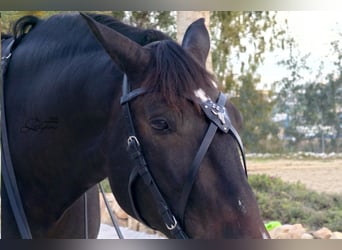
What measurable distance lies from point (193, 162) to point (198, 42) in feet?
1.25

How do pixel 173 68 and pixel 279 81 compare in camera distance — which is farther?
pixel 279 81

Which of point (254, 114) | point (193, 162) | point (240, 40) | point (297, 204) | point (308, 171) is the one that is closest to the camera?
point (193, 162)

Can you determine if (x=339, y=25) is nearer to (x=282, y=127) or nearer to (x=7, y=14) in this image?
(x=282, y=127)

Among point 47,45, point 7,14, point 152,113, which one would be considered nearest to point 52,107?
point 47,45

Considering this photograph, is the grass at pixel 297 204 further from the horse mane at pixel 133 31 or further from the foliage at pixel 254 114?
the horse mane at pixel 133 31

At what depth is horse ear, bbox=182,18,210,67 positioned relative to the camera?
133 cm

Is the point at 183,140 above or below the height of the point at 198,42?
below

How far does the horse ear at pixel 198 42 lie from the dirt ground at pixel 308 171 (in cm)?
134

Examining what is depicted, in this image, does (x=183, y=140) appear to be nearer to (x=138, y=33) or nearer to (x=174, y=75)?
(x=174, y=75)

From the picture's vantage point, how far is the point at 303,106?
310cm

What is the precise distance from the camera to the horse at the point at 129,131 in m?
1.16

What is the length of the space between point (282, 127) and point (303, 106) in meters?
0.18

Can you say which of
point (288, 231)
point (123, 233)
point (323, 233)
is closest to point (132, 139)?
point (323, 233)

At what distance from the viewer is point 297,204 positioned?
9.78 feet
